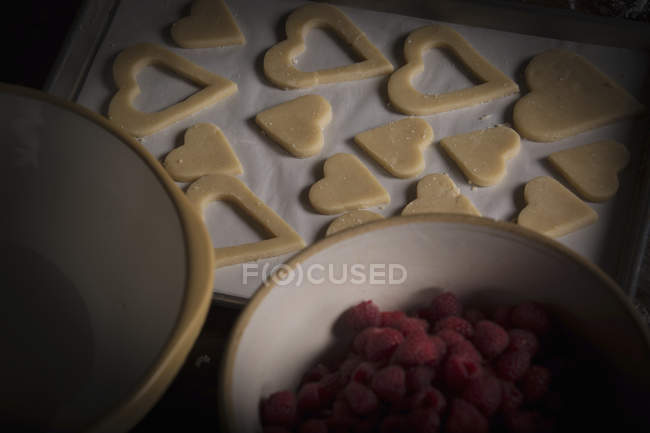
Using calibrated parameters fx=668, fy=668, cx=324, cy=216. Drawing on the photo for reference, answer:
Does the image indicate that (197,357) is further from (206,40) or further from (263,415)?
(206,40)

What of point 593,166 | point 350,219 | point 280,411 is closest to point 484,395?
point 280,411

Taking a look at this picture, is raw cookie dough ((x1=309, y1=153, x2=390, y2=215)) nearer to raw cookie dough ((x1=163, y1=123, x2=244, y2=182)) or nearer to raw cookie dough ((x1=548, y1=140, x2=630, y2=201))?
raw cookie dough ((x1=163, y1=123, x2=244, y2=182))

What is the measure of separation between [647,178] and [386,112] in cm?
35

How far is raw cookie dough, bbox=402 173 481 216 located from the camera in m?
0.84

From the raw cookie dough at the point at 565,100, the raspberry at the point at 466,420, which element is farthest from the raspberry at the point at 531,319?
the raw cookie dough at the point at 565,100

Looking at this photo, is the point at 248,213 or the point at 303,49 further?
the point at 303,49

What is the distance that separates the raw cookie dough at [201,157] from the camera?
885 millimetres

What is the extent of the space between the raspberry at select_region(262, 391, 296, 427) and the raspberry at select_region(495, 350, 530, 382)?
17 cm

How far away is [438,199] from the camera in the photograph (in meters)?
0.85

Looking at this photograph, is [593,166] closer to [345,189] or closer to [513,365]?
[345,189]

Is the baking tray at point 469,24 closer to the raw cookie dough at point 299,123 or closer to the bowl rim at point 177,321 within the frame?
the raw cookie dough at point 299,123

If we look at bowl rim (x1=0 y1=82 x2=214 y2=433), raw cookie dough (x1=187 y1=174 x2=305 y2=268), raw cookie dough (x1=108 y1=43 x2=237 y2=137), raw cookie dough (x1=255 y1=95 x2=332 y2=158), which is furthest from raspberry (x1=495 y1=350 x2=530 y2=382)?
raw cookie dough (x1=108 y1=43 x2=237 y2=137)

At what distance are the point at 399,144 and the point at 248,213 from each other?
22 cm

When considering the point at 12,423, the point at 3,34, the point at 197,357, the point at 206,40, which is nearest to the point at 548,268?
the point at 197,357
